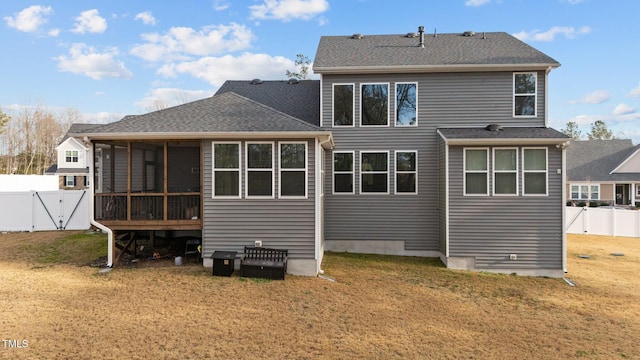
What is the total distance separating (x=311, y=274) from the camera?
852 centimetres

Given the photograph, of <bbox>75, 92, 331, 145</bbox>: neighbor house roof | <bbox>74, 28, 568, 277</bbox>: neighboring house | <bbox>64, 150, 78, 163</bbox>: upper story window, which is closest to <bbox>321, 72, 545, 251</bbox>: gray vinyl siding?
<bbox>74, 28, 568, 277</bbox>: neighboring house

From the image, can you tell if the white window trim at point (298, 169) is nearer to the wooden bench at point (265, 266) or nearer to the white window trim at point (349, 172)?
the wooden bench at point (265, 266)

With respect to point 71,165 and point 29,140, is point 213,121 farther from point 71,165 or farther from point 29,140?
point 29,140

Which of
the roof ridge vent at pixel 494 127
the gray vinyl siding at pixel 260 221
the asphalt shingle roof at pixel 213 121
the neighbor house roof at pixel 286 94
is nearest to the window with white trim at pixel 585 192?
the roof ridge vent at pixel 494 127

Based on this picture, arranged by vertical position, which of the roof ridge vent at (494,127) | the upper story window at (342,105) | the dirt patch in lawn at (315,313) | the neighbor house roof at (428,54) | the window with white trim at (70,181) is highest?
the neighbor house roof at (428,54)

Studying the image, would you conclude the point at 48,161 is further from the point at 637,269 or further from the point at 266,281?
the point at 637,269

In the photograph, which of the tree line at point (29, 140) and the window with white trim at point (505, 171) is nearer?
the window with white trim at point (505, 171)

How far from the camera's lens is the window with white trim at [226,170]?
28.5 feet

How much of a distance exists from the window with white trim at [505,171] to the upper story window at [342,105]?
15.0 ft

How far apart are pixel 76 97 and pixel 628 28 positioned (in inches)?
2140

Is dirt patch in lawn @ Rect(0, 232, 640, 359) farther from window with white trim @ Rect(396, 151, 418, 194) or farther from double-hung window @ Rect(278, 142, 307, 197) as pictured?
window with white trim @ Rect(396, 151, 418, 194)

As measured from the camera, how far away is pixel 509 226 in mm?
9562

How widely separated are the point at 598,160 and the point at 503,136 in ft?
79.9

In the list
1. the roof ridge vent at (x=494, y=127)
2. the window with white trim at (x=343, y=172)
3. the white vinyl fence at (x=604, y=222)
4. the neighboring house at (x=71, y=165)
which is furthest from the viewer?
the neighboring house at (x=71, y=165)
